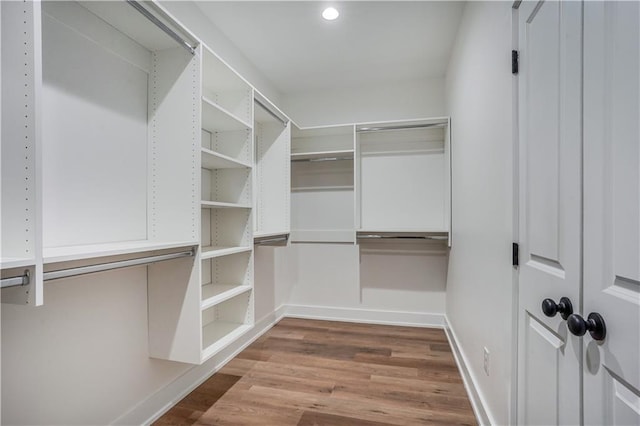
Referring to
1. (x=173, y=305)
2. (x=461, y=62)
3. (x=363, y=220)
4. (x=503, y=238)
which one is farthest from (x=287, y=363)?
(x=461, y=62)

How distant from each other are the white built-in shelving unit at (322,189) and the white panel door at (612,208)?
2.69 m

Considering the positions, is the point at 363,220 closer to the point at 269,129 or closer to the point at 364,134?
the point at 364,134

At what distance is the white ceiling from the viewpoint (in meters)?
2.26

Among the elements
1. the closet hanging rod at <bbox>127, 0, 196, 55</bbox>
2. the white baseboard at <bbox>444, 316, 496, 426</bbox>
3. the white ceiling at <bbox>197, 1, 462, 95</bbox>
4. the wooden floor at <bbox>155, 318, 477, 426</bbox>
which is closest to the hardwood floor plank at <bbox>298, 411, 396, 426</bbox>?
the wooden floor at <bbox>155, 318, 477, 426</bbox>

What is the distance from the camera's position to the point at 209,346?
182 cm

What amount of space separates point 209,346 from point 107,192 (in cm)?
102

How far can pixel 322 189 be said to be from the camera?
362cm

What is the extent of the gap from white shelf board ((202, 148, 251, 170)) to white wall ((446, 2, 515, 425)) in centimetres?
151

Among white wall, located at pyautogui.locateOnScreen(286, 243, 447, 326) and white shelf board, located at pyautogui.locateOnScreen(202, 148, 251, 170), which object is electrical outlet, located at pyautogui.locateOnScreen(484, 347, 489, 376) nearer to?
white wall, located at pyautogui.locateOnScreen(286, 243, 447, 326)

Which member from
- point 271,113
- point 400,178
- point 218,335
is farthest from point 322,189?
point 218,335

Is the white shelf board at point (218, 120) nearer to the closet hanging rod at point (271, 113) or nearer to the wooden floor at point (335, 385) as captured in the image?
the closet hanging rod at point (271, 113)

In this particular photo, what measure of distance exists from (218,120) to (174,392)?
5.90 ft

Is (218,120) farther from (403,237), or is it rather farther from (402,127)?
(403,237)

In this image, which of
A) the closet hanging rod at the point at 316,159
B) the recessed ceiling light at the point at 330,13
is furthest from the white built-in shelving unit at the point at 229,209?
the closet hanging rod at the point at 316,159
